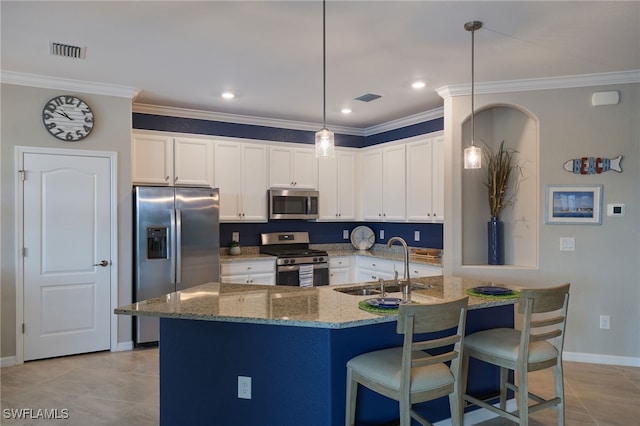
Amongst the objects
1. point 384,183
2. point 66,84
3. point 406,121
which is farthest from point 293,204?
point 66,84

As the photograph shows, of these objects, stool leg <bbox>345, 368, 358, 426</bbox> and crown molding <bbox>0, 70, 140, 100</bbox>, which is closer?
stool leg <bbox>345, 368, 358, 426</bbox>

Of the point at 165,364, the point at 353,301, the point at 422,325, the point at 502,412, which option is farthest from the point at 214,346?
the point at 502,412

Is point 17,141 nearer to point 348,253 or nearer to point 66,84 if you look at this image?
point 66,84

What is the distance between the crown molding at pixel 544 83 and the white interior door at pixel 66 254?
11.7ft

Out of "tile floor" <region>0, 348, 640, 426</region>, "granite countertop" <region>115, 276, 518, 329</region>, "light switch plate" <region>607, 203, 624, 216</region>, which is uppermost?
"light switch plate" <region>607, 203, 624, 216</region>

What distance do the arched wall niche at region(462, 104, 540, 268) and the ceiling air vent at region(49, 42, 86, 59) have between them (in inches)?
138

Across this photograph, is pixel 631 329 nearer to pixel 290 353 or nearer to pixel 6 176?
pixel 290 353

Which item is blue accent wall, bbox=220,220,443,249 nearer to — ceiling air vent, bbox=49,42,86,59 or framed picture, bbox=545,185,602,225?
framed picture, bbox=545,185,602,225

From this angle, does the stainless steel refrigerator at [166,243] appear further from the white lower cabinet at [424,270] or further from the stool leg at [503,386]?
the stool leg at [503,386]

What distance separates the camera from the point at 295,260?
5199 mm

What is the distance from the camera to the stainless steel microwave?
17.6 ft

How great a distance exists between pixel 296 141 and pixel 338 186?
2.81 ft

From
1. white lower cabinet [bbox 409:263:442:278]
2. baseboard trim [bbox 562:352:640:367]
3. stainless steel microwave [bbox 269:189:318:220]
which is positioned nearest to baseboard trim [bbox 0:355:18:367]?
stainless steel microwave [bbox 269:189:318:220]

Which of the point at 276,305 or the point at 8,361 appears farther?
the point at 8,361
